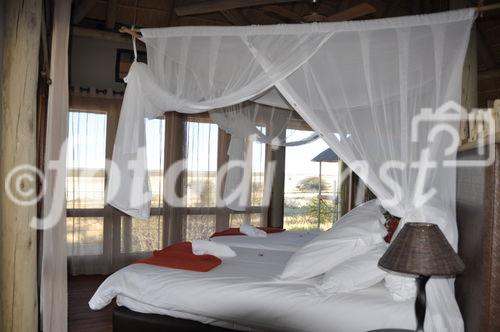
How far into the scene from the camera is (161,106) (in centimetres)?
291

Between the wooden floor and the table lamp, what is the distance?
8.28 feet

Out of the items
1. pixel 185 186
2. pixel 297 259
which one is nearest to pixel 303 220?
Answer: pixel 185 186

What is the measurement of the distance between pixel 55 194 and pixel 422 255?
Answer: 2142mm

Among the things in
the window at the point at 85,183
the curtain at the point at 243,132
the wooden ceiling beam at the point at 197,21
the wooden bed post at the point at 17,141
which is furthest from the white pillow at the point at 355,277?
the wooden ceiling beam at the point at 197,21

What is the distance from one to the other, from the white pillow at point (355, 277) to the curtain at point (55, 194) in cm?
166

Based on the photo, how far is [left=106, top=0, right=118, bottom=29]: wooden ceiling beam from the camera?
4855 mm

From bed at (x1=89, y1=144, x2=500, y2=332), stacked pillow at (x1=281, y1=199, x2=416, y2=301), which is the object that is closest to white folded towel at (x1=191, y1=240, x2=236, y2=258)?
bed at (x1=89, y1=144, x2=500, y2=332)

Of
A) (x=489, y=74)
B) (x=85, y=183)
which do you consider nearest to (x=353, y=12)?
(x=489, y=74)

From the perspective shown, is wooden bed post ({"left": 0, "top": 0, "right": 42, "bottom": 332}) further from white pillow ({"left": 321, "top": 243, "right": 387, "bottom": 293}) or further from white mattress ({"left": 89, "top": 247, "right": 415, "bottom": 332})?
white pillow ({"left": 321, "top": 243, "right": 387, "bottom": 293})

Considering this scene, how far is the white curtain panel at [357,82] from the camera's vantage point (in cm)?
222

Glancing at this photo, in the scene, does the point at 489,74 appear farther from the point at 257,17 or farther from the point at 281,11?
the point at 281,11

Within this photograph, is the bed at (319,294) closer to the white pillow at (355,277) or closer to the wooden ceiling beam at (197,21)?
the white pillow at (355,277)

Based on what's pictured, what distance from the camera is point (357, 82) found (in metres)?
2.46

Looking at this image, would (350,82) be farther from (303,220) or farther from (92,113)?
(303,220)
